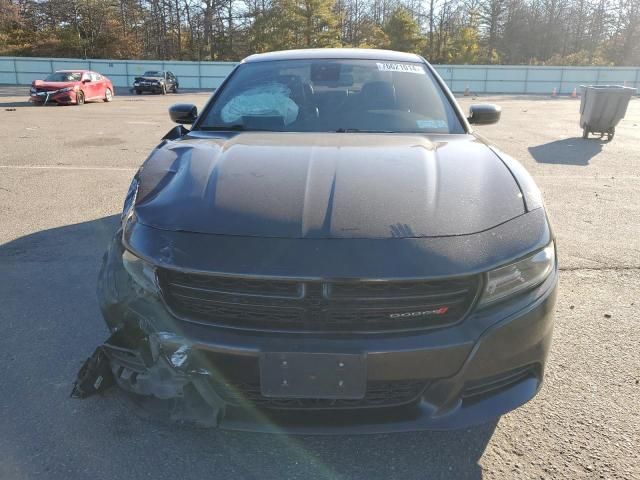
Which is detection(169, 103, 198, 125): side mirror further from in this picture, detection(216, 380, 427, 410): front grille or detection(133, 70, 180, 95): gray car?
detection(133, 70, 180, 95): gray car

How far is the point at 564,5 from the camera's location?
188 feet

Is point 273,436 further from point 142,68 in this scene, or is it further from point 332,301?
point 142,68

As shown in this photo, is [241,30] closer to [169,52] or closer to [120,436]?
[169,52]

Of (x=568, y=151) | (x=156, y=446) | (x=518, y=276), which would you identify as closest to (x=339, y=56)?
(x=518, y=276)

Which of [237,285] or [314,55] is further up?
[314,55]

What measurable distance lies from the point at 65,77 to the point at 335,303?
72.5ft

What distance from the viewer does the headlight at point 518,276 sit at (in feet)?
5.78

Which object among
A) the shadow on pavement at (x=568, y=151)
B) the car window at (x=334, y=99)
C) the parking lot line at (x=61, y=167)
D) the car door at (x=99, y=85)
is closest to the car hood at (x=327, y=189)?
the car window at (x=334, y=99)

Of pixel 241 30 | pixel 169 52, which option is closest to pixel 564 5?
pixel 241 30

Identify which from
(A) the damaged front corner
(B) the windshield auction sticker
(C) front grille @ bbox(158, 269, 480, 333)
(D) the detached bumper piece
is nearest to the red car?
(B) the windshield auction sticker

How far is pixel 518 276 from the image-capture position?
1.82 meters

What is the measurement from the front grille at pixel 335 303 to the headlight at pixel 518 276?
2.6 inches

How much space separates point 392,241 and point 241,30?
5270 centimetres

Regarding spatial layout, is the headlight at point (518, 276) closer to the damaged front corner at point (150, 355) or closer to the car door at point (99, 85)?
the damaged front corner at point (150, 355)
